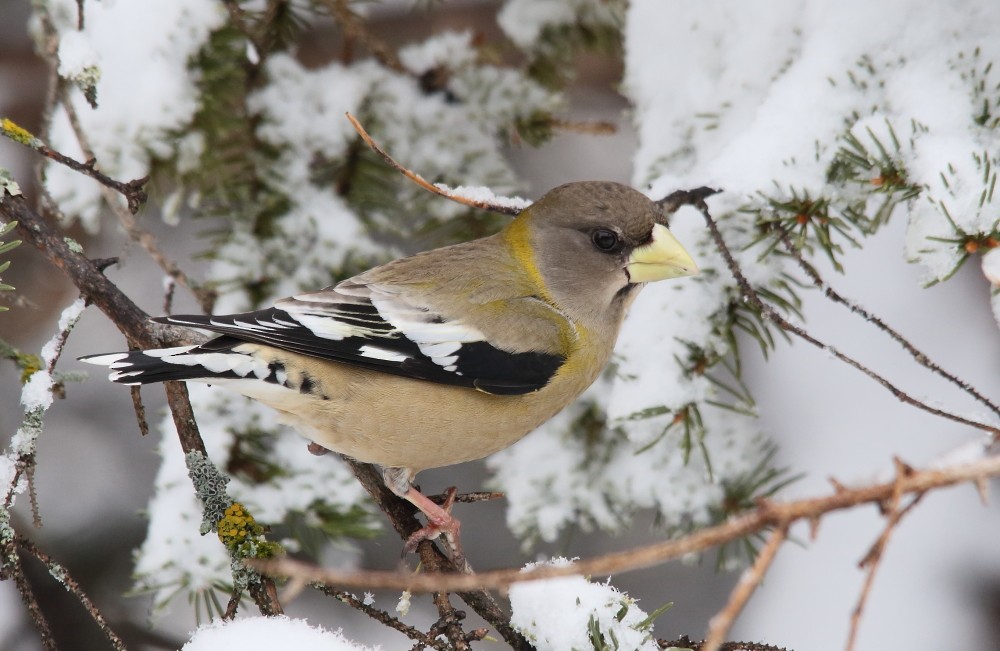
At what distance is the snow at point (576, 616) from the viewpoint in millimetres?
1830

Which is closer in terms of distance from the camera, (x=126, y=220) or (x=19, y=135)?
(x=19, y=135)

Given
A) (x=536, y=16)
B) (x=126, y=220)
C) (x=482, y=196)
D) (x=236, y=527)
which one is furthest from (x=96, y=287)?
(x=536, y=16)

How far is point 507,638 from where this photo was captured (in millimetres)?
1934

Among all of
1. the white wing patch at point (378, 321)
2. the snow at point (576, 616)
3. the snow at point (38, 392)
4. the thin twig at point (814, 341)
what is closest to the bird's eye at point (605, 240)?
the thin twig at point (814, 341)

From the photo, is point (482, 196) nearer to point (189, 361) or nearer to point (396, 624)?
point (189, 361)

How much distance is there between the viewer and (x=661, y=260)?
261cm

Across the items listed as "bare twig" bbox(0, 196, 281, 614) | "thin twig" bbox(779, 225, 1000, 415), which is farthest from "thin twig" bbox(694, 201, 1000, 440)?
"bare twig" bbox(0, 196, 281, 614)

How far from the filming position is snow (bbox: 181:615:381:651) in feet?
5.32

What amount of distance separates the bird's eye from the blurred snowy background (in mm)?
183

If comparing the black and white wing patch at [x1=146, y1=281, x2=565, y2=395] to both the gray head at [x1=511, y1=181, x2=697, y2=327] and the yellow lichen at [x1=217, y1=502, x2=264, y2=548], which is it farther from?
the yellow lichen at [x1=217, y1=502, x2=264, y2=548]

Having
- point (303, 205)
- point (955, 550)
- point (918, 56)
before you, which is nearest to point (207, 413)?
point (303, 205)

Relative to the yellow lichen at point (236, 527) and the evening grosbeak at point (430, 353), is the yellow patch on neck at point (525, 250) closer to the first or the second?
the evening grosbeak at point (430, 353)

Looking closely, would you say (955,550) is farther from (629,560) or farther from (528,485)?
(629,560)

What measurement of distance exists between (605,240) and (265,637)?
1699 millimetres
